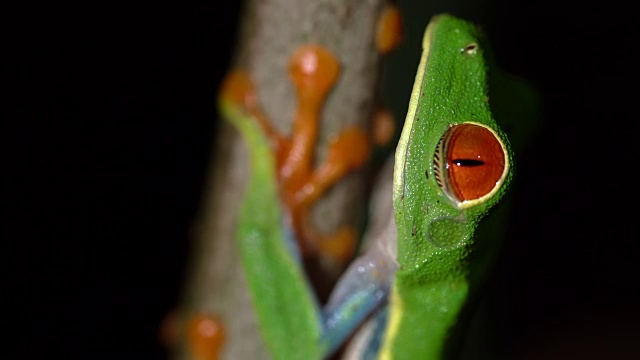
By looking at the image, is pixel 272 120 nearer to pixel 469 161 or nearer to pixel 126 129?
pixel 469 161

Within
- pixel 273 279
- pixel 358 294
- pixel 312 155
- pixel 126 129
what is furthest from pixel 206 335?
pixel 126 129

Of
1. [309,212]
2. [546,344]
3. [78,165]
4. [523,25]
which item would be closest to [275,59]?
[309,212]

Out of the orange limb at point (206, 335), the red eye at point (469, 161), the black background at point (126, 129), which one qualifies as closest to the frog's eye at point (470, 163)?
the red eye at point (469, 161)

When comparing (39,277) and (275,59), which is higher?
(275,59)

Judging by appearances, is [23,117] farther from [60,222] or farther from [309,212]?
[309,212]

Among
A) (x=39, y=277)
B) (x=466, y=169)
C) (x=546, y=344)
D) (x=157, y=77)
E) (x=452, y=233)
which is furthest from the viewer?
(x=546, y=344)

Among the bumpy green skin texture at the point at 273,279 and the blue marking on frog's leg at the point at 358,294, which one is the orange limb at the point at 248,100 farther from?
the blue marking on frog's leg at the point at 358,294
